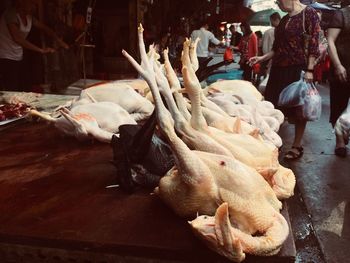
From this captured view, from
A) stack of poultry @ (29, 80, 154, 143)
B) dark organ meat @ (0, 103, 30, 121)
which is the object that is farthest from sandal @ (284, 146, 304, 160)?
dark organ meat @ (0, 103, 30, 121)

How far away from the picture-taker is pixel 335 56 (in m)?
5.83

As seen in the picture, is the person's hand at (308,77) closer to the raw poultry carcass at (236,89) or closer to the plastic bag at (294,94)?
the plastic bag at (294,94)

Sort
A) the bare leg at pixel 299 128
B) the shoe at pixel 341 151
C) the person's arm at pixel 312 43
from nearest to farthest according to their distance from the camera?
the person's arm at pixel 312 43 < the bare leg at pixel 299 128 < the shoe at pixel 341 151

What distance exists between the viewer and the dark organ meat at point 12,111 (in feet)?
13.7

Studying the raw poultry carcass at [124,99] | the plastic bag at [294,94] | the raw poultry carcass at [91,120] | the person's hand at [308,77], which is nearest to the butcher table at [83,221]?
the raw poultry carcass at [91,120]

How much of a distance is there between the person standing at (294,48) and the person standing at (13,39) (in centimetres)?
416

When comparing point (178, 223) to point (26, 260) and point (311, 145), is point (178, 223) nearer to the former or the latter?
point (26, 260)

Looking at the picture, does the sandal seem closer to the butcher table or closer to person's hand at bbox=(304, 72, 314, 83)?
person's hand at bbox=(304, 72, 314, 83)

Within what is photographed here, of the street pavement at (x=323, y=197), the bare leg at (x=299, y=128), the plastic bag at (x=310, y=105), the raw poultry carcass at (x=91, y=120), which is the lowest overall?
the street pavement at (x=323, y=197)

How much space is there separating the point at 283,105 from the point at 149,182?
359 cm

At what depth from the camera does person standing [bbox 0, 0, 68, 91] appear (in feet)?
20.9

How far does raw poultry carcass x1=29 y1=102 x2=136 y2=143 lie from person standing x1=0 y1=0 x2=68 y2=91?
362cm

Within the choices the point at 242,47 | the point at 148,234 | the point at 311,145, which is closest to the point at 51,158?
the point at 148,234

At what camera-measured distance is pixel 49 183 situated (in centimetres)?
250
